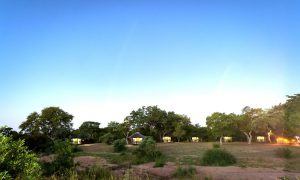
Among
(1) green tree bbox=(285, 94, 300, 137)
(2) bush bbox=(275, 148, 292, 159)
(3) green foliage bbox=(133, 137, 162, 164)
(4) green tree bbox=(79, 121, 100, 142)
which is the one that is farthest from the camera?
(4) green tree bbox=(79, 121, 100, 142)

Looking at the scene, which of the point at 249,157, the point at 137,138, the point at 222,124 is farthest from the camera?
the point at 137,138

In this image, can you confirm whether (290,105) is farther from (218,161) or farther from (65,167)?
(65,167)

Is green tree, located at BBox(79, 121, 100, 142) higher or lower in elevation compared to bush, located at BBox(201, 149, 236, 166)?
higher

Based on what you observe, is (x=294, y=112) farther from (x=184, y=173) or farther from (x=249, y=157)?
(x=184, y=173)

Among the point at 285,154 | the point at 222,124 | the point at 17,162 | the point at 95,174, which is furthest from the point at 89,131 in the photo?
the point at 17,162

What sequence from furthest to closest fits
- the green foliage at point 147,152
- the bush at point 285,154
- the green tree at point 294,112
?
the green tree at point 294,112 < the bush at point 285,154 < the green foliage at point 147,152

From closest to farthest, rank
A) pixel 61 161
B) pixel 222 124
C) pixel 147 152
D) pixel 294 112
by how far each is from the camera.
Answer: pixel 61 161, pixel 147 152, pixel 294 112, pixel 222 124

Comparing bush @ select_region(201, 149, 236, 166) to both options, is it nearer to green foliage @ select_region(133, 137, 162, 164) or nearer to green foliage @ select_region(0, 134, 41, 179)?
green foliage @ select_region(133, 137, 162, 164)

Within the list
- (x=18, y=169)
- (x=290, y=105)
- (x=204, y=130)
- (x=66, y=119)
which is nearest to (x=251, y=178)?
(x=18, y=169)

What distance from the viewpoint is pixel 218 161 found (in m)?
26.5

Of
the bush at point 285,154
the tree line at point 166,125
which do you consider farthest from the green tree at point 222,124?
the bush at point 285,154

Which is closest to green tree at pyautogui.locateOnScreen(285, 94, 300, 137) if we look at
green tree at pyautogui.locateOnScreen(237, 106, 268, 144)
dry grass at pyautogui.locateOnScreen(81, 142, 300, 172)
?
dry grass at pyautogui.locateOnScreen(81, 142, 300, 172)

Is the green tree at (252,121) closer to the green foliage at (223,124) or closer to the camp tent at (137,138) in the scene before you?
the green foliage at (223,124)

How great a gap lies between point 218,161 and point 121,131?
49037 millimetres
